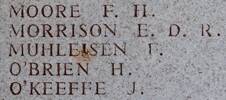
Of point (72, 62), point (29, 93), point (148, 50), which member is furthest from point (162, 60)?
point (29, 93)

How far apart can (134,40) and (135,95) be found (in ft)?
0.79

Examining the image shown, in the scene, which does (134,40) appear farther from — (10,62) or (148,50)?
(10,62)

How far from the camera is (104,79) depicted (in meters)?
1.93

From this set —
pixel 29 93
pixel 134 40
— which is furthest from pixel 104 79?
pixel 29 93

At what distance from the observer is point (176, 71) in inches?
75.4

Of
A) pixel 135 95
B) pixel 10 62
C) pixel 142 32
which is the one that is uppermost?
pixel 142 32

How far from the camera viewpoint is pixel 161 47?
1911 millimetres

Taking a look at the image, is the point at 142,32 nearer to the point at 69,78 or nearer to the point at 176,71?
the point at 176,71

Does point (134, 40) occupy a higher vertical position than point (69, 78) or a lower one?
higher

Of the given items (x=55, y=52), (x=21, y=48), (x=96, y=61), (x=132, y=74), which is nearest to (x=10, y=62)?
(x=21, y=48)

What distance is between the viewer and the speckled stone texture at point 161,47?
191 centimetres

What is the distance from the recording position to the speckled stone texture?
1.91 m

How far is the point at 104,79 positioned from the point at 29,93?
13.2 inches

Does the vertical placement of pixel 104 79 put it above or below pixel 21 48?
below
